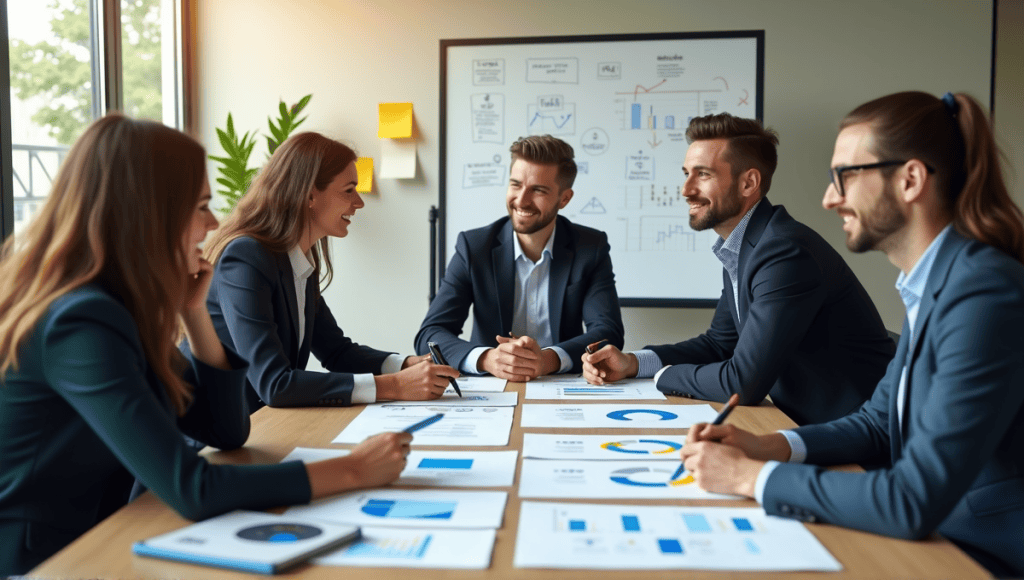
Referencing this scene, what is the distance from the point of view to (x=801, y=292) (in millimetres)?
1950

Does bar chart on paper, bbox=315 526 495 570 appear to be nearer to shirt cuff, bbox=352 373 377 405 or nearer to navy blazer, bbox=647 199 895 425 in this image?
shirt cuff, bbox=352 373 377 405

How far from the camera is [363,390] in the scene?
1.82 m

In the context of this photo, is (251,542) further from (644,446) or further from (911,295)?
(911,295)

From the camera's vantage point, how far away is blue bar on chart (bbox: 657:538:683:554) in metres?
0.95

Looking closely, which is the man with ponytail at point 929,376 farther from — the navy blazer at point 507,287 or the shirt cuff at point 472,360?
the navy blazer at point 507,287

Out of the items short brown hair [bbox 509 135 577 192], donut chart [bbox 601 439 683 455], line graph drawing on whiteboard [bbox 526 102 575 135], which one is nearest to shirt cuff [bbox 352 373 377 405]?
donut chart [bbox 601 439 683 455]

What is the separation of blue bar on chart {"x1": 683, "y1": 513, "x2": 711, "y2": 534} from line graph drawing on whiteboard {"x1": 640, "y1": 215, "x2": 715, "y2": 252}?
2.64m

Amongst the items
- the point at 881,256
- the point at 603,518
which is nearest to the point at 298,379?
the point at 603,518

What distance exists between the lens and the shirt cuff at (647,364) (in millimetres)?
2186

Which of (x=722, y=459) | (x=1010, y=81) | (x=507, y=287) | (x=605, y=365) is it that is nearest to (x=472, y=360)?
(x=605, y=365)

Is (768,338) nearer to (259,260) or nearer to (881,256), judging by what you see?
(259,260)

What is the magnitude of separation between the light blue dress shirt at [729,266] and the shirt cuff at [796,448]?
80 centimetres

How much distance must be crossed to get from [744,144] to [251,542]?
74.2 inches

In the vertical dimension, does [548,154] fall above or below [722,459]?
above
